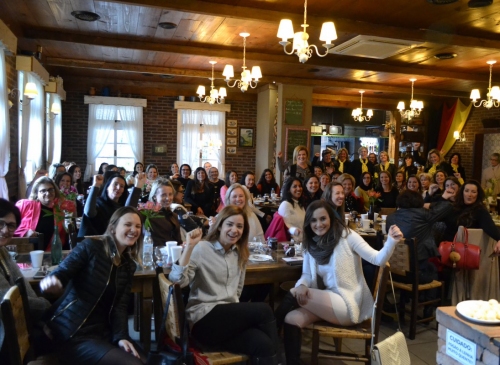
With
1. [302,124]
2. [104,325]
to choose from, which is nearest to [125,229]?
[104,325]

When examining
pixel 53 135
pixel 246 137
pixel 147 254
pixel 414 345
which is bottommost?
pixel 414 345

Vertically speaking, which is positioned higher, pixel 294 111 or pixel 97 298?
pixel 294 111

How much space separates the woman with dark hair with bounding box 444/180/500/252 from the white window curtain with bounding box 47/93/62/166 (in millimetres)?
7054

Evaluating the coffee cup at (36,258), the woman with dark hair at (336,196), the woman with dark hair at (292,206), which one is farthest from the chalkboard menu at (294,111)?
the coffee cup at (36,258)

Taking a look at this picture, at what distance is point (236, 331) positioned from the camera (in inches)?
96.0

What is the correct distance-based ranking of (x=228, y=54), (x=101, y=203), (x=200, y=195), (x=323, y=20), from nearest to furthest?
(x=101, y=203) → (x=323, y=20) → (x=228, y=54) → (x=200, y=195)

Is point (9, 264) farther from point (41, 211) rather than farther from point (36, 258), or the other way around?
point (41, 211)

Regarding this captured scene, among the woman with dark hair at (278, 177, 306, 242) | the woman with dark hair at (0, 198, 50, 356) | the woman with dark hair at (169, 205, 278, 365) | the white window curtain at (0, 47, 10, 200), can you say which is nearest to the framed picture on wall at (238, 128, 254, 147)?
the white window curtain at (0, 47, 10, 200)

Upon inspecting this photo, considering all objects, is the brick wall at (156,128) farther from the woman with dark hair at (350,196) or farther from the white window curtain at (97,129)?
the woman with dark hair at (350,196)

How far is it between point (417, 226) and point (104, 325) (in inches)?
111

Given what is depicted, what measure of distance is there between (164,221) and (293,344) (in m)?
1.55

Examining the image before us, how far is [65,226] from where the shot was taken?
3.77 metres

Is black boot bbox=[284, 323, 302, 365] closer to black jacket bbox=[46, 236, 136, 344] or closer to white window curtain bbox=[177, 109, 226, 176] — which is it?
black jacket bbox=[46, 236, 136, 344]

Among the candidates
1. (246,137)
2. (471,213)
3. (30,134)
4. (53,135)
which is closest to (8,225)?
(471,213)
